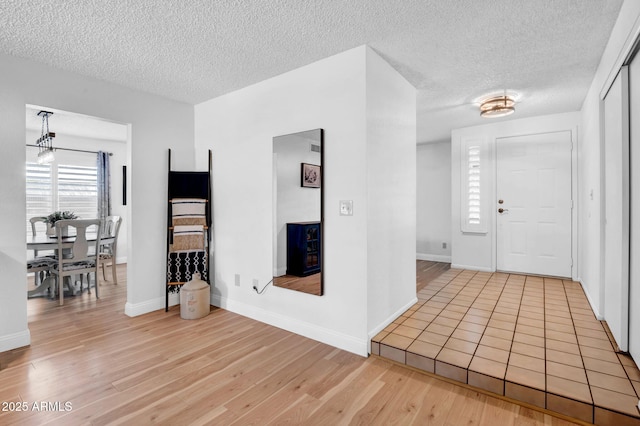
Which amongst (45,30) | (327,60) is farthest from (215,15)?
(45,30)

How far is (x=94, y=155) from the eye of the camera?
6031mm

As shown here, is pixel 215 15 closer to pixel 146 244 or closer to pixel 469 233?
pixel 146 244

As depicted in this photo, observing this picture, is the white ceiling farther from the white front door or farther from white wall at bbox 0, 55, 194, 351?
the white front door

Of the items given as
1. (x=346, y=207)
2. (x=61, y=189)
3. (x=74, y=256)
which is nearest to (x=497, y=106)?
(x=346, y=207)

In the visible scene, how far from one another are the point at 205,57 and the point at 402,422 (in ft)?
10.0

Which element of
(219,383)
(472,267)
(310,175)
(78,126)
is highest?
(78,126)

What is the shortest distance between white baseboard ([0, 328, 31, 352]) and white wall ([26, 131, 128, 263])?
333cm

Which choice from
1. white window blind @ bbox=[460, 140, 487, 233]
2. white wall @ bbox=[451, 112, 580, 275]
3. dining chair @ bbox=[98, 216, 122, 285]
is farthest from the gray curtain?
white window blind @ bbox=[460, 140, 487, 233]

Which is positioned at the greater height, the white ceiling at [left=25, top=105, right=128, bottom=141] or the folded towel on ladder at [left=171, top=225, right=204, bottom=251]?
the white ceiling at [left=25, top=105, right=128, bottom=141]

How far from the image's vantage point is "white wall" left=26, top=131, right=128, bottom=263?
18.2 ft

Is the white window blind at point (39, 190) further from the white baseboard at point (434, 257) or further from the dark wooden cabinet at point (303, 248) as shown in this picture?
the white baseboard at point (434, 257)

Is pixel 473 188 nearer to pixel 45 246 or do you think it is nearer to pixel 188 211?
pixel 188 211

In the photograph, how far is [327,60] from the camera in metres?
2.69

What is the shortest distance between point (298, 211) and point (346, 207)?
0.52 m
